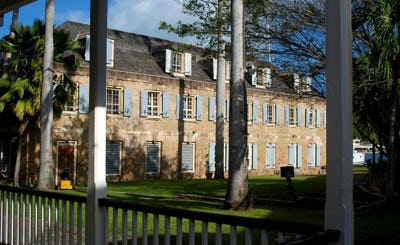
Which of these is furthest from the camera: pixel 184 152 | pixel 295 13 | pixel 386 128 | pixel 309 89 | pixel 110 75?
pixel 184 152

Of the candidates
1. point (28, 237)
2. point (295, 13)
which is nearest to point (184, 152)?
point (295, 13)

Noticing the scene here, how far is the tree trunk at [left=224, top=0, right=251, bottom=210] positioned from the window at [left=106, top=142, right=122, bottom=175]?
1236 cm

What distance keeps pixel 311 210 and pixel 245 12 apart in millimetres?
4761

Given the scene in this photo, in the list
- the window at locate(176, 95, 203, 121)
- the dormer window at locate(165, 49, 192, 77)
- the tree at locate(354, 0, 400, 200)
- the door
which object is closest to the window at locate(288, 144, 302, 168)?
the window at locate(176, 95, 203, 121)

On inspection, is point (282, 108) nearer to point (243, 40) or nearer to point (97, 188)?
point (243, 40)

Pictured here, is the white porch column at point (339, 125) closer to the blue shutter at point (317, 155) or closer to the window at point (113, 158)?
the window at point (113, 158)

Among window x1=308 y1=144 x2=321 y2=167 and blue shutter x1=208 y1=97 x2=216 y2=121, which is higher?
blue shutter x1=208 y1=97 x2=216 y2=121

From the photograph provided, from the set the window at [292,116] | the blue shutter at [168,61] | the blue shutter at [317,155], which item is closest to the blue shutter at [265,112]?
the window at [292,116]

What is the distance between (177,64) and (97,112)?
21576 mm

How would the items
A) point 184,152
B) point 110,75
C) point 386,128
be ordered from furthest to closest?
point 184,152 < point 110,75 < point 386,128

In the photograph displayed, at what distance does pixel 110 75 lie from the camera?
22.4 meters

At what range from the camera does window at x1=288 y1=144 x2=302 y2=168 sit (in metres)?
32.1

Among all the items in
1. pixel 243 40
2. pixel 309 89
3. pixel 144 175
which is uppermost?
pixel 243 40

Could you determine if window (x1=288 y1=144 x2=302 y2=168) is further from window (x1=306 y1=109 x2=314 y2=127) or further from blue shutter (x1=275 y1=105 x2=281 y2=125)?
blue shutter (x1=275 y1=105 x2=281 y2=125)
